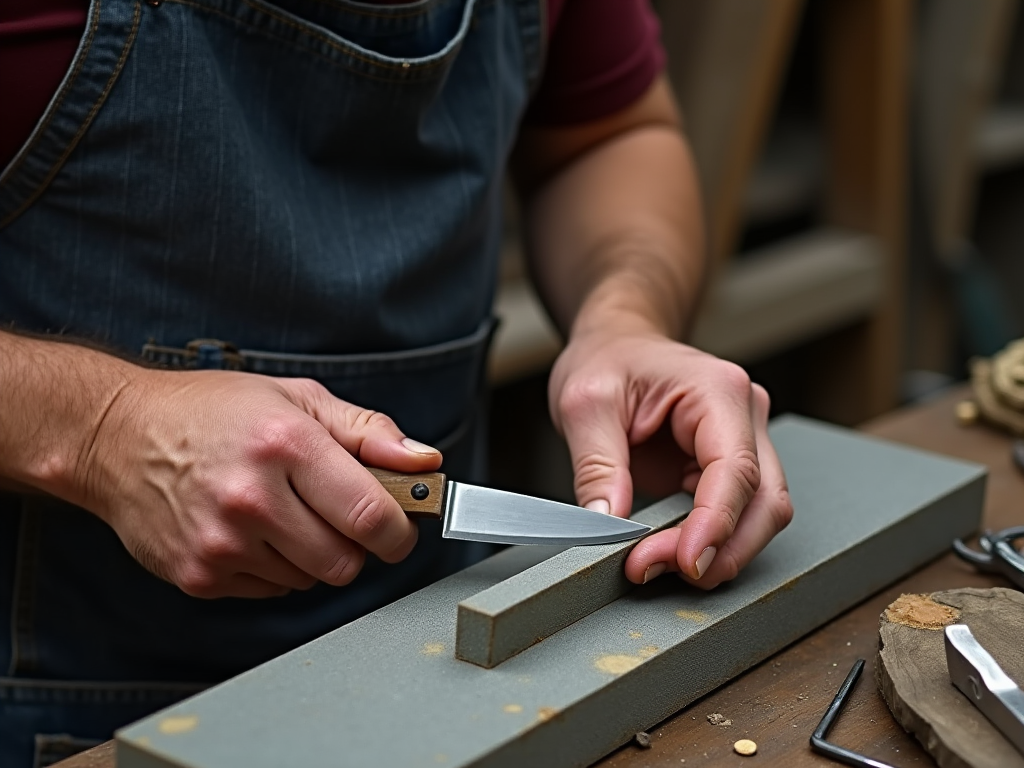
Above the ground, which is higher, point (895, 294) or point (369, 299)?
point (369, 299)

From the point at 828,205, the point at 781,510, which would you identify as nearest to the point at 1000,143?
the point at 828,205

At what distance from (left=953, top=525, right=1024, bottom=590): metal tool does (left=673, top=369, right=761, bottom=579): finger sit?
0.79 ft

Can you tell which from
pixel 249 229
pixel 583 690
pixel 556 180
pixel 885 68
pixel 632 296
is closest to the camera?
pixel 583 690

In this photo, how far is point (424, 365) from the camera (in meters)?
1.17

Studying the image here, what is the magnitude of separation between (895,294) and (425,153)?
2.17m

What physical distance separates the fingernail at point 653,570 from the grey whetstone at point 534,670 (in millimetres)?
21

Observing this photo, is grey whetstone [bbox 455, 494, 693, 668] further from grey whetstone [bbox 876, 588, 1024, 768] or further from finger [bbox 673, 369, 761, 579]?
grey whetstone [bbox 876, 588, 1024, 768]

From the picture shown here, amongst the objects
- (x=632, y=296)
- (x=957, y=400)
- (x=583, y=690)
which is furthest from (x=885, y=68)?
(x=583, y=690)

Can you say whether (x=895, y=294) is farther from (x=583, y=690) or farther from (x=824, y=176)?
(x=583, y=690)

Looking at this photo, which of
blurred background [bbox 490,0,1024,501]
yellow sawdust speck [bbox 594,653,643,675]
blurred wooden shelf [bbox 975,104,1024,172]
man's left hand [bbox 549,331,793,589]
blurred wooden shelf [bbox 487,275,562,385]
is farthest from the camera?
blurred wooden shelf [bbox 975,104,1024,172]

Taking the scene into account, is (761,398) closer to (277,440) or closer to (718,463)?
(718,463)

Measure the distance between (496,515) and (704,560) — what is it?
162 mm

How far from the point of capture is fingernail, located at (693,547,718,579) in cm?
87

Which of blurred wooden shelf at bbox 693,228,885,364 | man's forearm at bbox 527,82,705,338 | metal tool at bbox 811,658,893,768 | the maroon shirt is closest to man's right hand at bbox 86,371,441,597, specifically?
metal tool at bbox 811,658,893,768
